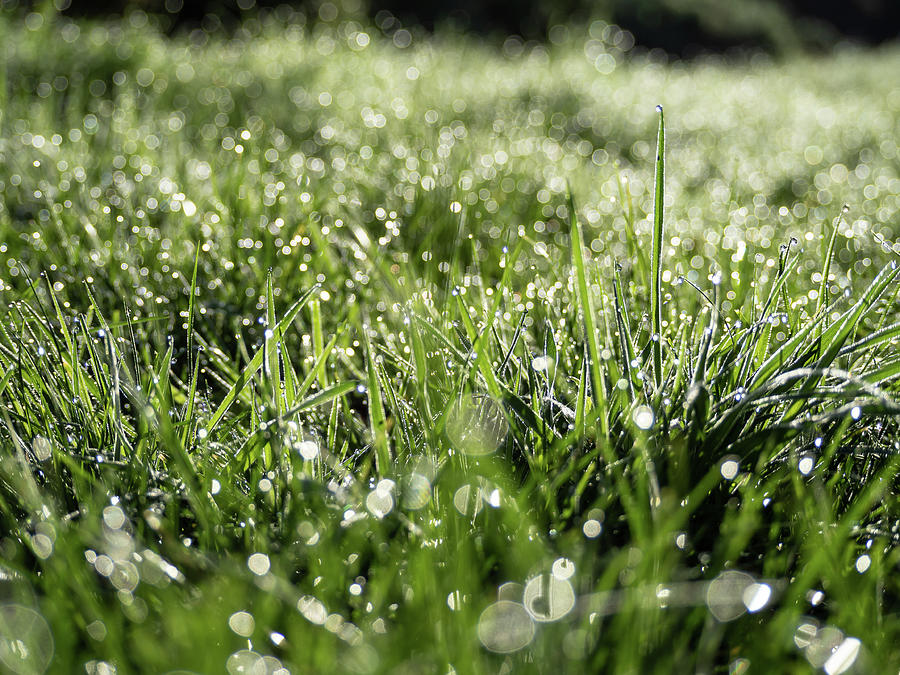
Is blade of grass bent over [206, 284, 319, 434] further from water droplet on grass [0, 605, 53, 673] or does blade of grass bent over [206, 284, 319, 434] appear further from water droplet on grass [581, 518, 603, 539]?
water droplet on grass [581, 518, 603, 539]

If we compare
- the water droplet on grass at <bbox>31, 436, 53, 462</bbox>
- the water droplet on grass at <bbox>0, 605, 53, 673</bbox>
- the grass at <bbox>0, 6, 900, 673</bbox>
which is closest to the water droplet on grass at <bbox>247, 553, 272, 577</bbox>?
the grass at <bbox>0, 6, 900, 673</bbox>

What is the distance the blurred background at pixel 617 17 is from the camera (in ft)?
25.9

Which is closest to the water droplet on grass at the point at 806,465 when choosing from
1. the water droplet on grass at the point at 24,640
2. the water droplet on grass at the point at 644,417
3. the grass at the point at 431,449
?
the grass at the point at 431,449

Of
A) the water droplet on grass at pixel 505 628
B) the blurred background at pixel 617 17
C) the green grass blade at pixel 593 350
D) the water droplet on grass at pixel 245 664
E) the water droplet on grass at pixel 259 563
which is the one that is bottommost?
the blurred background at pixel 617 17

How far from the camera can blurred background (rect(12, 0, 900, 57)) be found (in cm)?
790

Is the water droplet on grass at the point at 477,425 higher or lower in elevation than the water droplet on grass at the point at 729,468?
lower

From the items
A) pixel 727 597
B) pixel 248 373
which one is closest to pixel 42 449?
pixel 248 373

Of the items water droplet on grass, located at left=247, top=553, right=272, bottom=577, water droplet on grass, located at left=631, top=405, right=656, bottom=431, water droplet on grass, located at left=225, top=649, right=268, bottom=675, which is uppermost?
water droplet on grass, located at left=631, top=405, right=656, bottom=431

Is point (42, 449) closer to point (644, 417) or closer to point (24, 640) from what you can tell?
point (24, 640)

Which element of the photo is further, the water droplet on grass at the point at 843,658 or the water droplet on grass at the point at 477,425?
the water droplet on grass at the point at 477,425

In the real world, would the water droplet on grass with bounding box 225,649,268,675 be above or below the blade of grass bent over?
below

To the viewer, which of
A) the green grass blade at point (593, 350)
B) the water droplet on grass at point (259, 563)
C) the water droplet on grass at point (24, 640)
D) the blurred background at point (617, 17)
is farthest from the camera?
the blurred background at point (617, 17)

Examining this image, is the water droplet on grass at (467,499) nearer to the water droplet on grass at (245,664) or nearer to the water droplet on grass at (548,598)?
the water droplet on grass at (548,598)

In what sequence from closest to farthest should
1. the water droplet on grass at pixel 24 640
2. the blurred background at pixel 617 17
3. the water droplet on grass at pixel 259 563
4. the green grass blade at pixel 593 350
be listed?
the water droplet on grass at pixel 24 640
the water droplet on grass at pixel 259 563
the green grass blade at pixel 593 350
the blurred background at pixel 617 17
